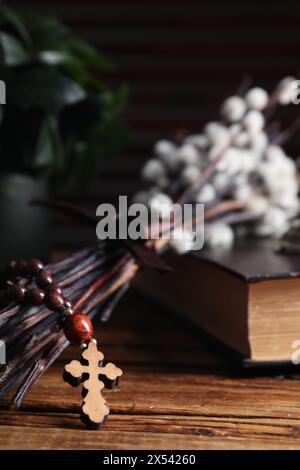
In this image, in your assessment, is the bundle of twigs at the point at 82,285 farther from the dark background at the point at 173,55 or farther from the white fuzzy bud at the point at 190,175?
the dark background at the point at 173,55

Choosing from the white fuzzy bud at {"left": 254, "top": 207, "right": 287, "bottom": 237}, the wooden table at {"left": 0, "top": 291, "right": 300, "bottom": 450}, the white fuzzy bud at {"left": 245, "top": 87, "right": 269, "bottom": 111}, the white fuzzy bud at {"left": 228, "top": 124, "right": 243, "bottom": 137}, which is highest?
the white fuzzy bud at {"left": 245, "top": 87, "right": 269, "bottom": 111}

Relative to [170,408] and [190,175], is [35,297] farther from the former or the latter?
[190,175]

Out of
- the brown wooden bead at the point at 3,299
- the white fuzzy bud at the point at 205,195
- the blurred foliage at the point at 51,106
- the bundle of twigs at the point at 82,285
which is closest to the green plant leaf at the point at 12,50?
the blurred foliage at the point at 51,106

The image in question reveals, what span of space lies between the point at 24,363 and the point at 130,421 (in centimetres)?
12

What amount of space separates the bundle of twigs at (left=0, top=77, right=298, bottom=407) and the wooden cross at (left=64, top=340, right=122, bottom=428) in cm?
4

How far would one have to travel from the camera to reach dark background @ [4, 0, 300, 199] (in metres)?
1.46

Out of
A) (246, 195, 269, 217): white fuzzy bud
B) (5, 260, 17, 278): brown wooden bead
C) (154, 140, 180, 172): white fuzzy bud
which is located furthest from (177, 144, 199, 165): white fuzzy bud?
(5, 260, 17, 278): brown wooden bead

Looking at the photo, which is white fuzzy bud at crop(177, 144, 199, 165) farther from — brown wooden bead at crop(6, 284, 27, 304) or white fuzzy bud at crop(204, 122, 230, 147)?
brown wooden bead at crop(6, 284, 27, 304)

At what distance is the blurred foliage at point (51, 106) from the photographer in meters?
1.00

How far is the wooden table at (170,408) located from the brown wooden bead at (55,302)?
96 mm

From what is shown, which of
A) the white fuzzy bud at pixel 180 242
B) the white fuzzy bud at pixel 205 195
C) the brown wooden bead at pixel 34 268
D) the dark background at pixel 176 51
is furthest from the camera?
the dark background at pixel 176 51

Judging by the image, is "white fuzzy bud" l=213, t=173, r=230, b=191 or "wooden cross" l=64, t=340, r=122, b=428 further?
"white fuzzy bud" l=213, t=173, r=230, b=191

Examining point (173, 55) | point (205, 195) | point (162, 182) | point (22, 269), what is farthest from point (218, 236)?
point (173, 55)

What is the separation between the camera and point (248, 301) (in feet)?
2.42
